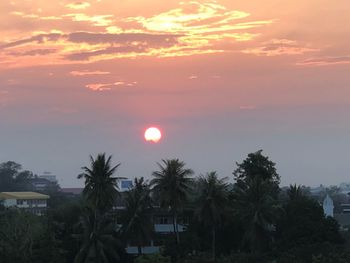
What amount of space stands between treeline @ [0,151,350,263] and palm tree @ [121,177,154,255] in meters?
0.08

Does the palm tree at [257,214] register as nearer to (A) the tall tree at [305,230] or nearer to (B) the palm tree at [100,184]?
(A) the tall tree at [305,230]

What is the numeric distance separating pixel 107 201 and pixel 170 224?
11814 millimetres

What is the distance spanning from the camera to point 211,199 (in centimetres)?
4769

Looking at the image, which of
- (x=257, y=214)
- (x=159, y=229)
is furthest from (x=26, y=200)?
(x=257, y=214)

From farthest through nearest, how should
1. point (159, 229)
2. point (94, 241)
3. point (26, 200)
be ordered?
1. point (26, 200)
2. point (159, 229)
3. point (94, 241)

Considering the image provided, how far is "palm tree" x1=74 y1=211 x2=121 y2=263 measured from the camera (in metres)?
43.8

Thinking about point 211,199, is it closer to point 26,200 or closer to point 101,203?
point 101,203

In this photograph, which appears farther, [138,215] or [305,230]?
[138,215]

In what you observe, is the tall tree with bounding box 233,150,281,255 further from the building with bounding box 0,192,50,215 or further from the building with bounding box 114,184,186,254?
the building with bounding box 0,192,50,215

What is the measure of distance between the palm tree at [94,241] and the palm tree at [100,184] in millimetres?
1950

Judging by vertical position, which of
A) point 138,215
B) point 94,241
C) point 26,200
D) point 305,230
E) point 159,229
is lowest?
point 94,241

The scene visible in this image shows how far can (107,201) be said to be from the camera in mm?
47125

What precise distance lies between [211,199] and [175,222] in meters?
5.34

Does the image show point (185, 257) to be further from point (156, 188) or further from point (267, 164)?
point (267, 164)
